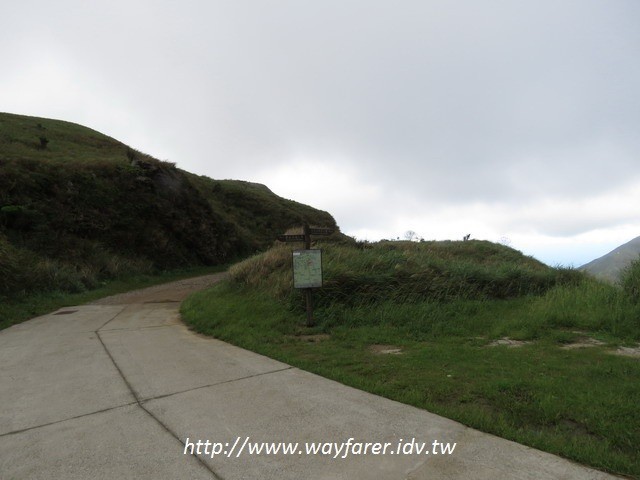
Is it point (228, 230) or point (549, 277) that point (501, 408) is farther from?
point (228, 230)

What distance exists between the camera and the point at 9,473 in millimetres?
3078

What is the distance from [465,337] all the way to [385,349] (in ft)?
5.52

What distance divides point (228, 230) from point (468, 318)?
2373 centimetres

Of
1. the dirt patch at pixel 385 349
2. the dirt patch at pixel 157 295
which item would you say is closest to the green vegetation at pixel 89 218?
the dirt patch at pixel 157 295

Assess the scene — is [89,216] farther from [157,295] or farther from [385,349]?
[385,349]

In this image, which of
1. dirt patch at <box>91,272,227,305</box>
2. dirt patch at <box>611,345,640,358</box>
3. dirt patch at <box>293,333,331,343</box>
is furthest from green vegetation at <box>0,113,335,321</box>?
dirt patch at <box>611,345,640,358</box>

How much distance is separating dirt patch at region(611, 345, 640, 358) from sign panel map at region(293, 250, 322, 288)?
5.10 m

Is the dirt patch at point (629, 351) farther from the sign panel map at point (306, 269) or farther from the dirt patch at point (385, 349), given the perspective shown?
the sign panel map at point (306, 269)

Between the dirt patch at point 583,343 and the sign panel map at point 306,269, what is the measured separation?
4.48 meters

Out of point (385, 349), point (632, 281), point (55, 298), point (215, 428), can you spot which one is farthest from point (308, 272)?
point (55, 298)

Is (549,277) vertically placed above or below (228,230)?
below

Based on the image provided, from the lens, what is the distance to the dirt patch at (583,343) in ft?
21.1

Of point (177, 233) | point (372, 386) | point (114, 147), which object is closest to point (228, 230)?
point (177, 233)

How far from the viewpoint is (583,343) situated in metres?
6.66
